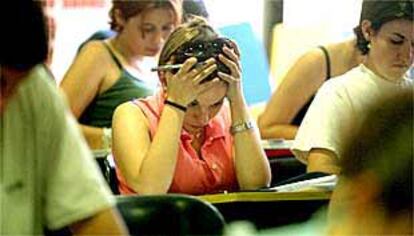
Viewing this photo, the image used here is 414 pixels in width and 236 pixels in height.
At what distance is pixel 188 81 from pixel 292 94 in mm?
857

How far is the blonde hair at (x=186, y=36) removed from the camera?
223 cm

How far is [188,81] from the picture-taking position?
2.21 metres

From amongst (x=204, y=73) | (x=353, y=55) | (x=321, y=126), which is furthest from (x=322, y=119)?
(x=353, y=55)

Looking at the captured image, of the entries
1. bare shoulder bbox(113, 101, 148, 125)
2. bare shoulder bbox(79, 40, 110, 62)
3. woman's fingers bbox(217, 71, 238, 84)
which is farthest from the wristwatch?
bare shoulder bbox(79, 40, 110, 62)

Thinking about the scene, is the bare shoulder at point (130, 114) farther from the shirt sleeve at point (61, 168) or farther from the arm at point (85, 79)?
the shirt sleeve at point (61, 168)

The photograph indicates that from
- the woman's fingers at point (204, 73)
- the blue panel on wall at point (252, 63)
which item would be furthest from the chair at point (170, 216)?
the blue panel on wall at point (252, 63)

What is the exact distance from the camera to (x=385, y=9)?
2328 mm

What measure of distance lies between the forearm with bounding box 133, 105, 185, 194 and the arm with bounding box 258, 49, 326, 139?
798mm

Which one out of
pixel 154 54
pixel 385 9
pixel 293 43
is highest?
pixel 385 9

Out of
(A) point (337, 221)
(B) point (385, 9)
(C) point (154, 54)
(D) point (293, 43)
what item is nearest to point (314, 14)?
(D) point (293, 43)

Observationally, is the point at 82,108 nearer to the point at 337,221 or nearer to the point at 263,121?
the point at 263,121

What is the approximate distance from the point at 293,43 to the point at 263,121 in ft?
4.53

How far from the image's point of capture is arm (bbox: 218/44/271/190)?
89.4 inches

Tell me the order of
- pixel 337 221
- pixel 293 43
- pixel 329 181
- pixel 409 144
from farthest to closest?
pixel 293 43 → pixel 329 181 → pixel 337 221 → pixel 409 144
